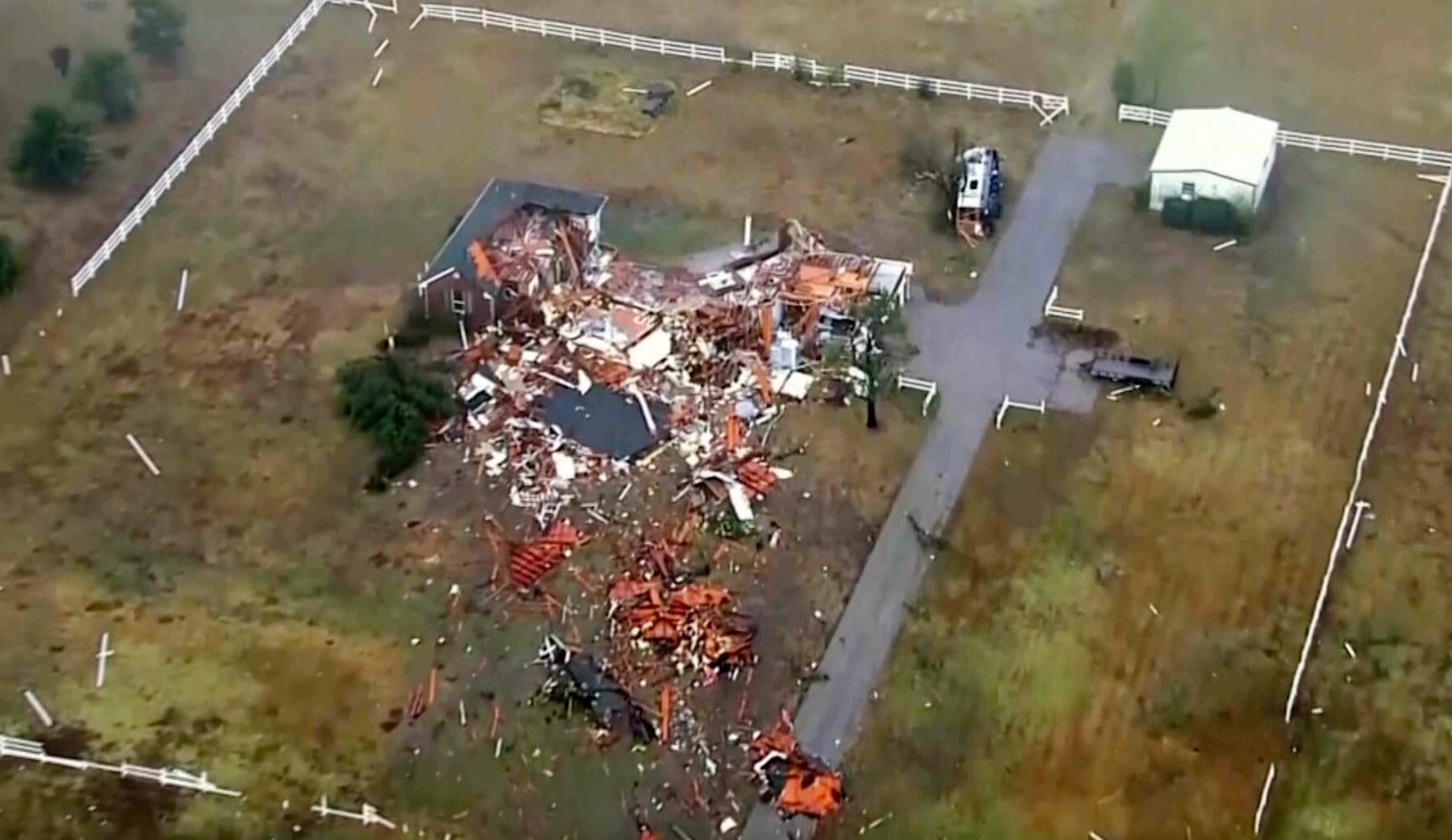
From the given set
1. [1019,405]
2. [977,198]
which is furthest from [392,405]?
[977,198]

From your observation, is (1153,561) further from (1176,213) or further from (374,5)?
(374,5)

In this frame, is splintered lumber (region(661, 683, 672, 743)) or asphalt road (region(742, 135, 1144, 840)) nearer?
splintered lumber (region(661, 683, 672, 743))

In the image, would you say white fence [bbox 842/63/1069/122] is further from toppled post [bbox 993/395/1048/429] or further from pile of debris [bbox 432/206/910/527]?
toppled post [bbox 993/395/1048/429]

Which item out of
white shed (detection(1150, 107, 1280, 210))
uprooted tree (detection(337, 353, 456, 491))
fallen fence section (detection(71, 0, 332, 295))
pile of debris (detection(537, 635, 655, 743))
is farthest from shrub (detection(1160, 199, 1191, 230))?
fallen fence section (detection(71, 0, 332, 295))

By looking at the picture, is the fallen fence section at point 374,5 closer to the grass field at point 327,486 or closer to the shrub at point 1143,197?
the grass field at point 327,486

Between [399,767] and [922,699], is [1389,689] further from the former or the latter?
[399,767]
